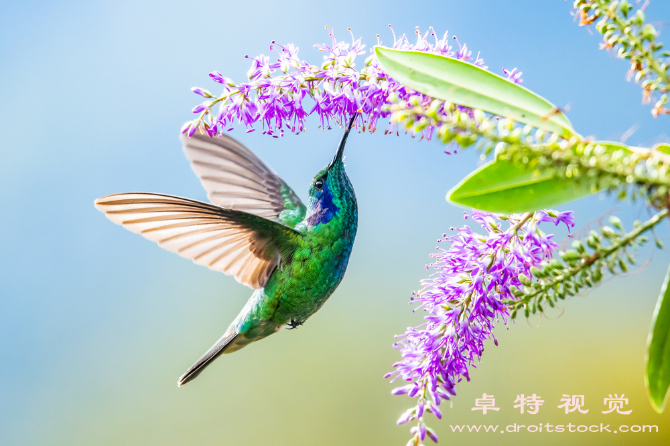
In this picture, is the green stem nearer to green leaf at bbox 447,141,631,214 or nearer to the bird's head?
green leaf at bbox 447,141,631,214

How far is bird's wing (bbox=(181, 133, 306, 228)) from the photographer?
82.4 inches

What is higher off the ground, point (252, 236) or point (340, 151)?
point (340, 151)

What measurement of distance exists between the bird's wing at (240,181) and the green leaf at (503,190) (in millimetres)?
1322

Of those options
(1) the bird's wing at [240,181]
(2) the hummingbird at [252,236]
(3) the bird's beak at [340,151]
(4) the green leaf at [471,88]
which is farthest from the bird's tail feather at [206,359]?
(4) the green leaf at [471,88]

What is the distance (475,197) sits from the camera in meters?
0.90

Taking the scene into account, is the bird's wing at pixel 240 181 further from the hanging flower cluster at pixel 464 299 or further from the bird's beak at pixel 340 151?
the hanging flower cluster at pixel 464 299

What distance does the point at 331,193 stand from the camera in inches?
76.6

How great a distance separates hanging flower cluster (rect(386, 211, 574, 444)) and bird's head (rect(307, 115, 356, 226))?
23.2 inches

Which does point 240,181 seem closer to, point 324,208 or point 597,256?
point 324,208

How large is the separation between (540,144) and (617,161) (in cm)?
8

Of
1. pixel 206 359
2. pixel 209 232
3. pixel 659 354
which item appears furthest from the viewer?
pixel 206 359

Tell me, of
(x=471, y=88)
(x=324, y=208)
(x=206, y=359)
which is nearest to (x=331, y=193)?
(x=324, y=208)

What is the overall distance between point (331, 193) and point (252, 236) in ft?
1.01

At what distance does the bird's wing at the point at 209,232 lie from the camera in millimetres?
1627
